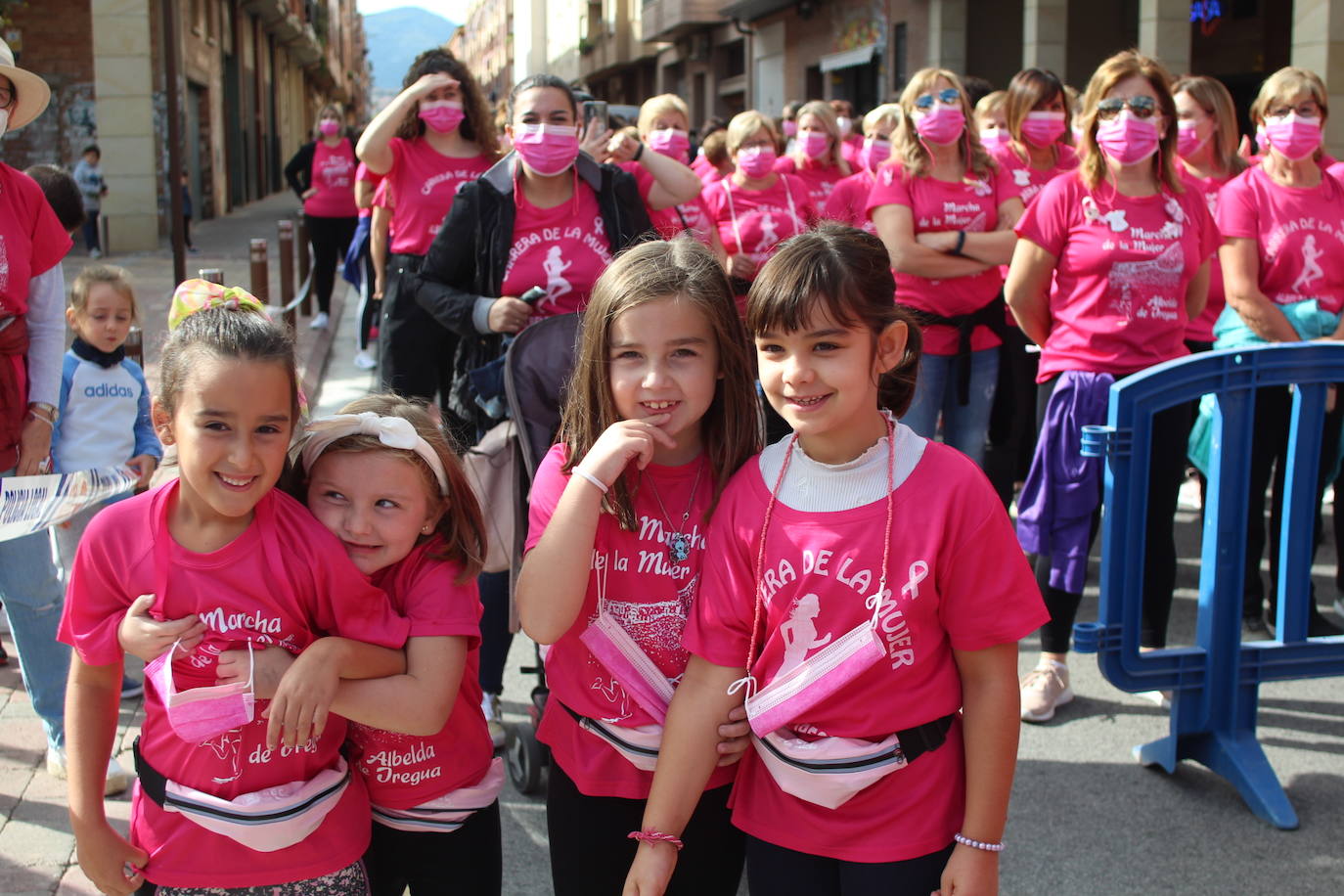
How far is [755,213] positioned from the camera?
21.9ft

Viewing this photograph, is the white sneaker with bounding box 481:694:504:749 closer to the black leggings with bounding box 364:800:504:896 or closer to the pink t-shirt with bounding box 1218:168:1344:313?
the black leggings with bounding box 364:800:504:896

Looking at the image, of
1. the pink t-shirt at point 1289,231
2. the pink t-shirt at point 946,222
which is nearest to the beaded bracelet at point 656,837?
the pink t-shirt at point 946,222

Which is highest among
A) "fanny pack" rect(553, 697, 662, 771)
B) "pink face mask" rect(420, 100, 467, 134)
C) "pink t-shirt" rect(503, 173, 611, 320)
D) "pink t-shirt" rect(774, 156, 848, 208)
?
"pink t-shirt" rect(774, 156, 848, 208)

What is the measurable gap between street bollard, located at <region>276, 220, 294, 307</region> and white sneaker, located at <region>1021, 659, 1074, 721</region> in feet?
30.4

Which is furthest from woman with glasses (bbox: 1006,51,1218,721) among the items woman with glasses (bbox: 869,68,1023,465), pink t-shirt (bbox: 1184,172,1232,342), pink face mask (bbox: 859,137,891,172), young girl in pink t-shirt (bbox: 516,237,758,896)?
pink face mask (bbox: 859,137,891,172)

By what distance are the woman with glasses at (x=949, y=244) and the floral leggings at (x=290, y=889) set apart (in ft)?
10.8

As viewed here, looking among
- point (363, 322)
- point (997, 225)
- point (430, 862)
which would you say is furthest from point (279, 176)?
point (430, 862)

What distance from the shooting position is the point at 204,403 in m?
2.03

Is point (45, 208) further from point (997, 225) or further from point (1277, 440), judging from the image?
point (1277, 440)

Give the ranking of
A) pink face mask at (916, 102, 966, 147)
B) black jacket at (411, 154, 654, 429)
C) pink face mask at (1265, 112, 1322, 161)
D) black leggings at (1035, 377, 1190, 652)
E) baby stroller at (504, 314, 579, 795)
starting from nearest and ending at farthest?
baby stroller at (504, 314, 579, 795) → black jacket at (411, 154, 654, 429) → black leggings at (1035, 377, 1190, 652) → pink face mask at (1265, 112, 1322, 161) → pink face mask at (916, 102, 966, 147)

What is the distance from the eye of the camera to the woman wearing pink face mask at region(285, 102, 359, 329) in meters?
11.4

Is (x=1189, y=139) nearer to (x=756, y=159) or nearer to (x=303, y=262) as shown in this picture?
(x=756, y=159)

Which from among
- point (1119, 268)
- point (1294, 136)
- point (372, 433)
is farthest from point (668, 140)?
point (372, 433)

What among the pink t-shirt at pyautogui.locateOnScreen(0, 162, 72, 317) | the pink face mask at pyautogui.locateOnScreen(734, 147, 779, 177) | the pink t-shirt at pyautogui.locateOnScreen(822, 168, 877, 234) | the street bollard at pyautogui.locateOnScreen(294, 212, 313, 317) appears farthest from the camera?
the street bollard at pyautogui.locateOnScreen(294, 212, 313, 317)
